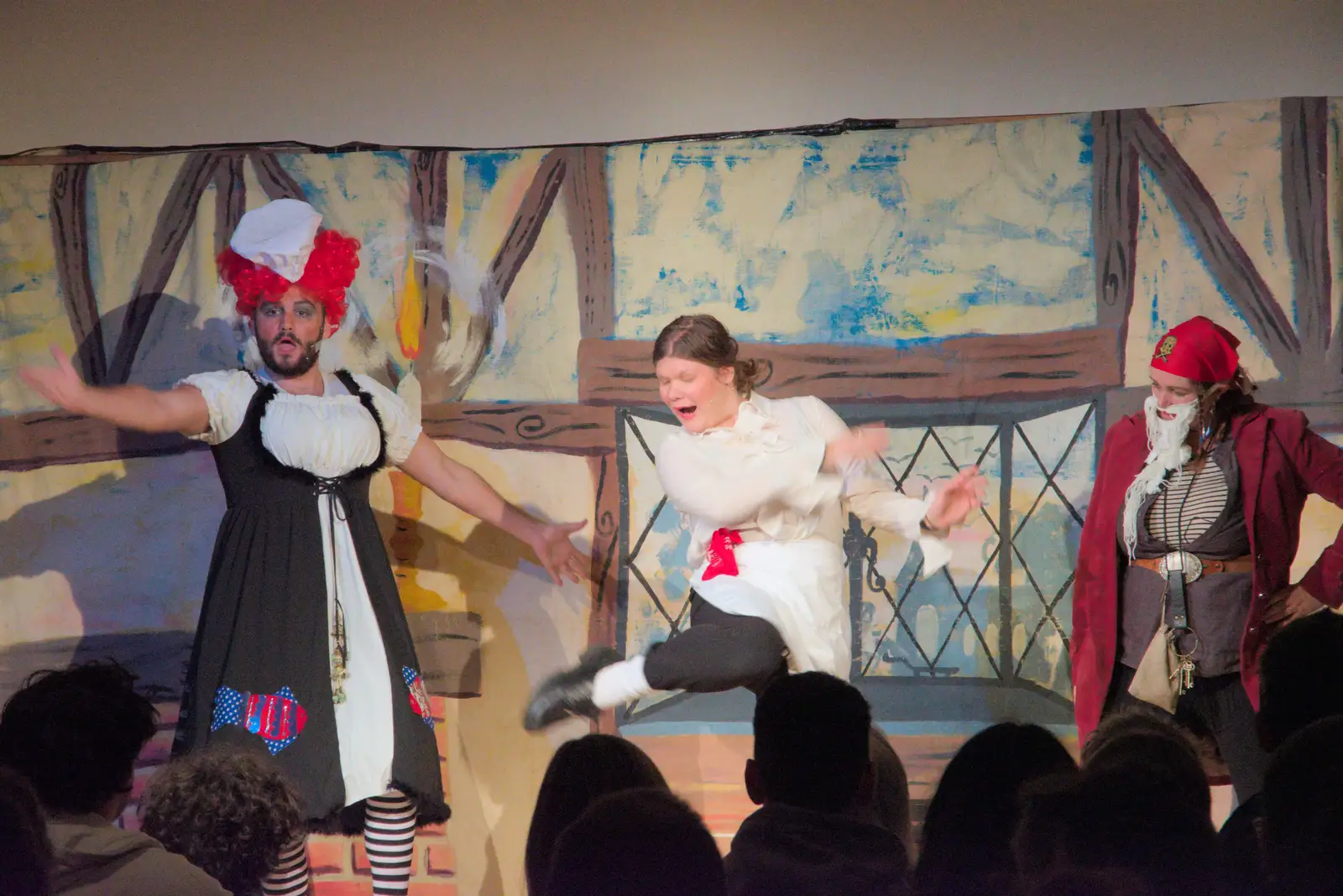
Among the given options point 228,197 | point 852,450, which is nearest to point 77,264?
point 228,197

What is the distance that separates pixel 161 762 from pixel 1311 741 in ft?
10.8

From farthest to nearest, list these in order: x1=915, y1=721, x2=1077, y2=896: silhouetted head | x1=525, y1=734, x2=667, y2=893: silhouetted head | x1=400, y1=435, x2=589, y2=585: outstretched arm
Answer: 1. x1=400, y1=435, x2=589, y2=585: outstretched arm
2. x1=525, y1=734, x2=667, y2=893: silhouetted head
3. x1=915, y1=721, x2=1077, y2=896: silhouetted head

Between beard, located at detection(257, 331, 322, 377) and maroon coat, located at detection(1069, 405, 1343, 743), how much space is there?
2.13 m

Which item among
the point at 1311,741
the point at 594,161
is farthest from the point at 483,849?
the point at 1311,741

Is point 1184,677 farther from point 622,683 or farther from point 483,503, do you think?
point 483,503

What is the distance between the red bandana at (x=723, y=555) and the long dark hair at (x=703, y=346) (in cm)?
40

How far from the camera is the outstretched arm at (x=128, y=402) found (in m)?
3.46

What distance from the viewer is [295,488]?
3688mm

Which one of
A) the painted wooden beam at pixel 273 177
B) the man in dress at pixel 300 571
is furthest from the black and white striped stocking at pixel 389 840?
the painted wooden beam at pixel 273 177

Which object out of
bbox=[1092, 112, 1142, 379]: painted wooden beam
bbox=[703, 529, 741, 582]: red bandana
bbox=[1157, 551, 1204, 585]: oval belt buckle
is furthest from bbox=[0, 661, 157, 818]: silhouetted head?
bbox=[1092, 112, 1142, 379]: painted wooden beam

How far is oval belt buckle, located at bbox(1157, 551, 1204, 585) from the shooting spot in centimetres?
355

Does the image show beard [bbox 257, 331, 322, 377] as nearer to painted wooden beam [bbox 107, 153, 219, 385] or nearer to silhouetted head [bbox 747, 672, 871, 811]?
painted wooden beam [bbox 107, 153, 219, 385]

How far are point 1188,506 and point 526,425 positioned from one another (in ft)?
6.38

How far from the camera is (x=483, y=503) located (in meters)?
4.06
